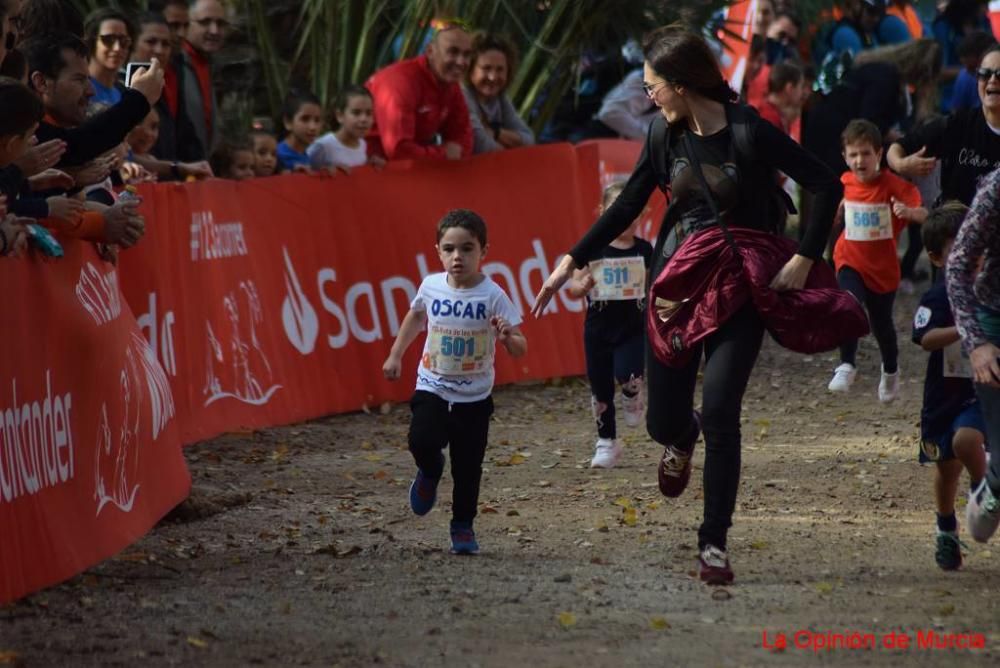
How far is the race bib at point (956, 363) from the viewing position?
277 inches

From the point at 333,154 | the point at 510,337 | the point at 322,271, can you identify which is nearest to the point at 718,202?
the point at 510,337

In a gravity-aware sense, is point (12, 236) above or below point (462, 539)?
above

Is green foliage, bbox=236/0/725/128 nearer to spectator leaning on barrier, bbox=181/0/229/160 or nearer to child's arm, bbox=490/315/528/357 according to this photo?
spectator leaning on barrier, bbox=181/0/229/160

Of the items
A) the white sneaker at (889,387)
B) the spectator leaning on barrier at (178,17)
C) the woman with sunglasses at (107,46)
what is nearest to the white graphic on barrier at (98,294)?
the woman with sunglasses at (107,46)

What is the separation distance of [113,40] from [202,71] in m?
1.93

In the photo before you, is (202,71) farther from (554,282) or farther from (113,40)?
(554,282)

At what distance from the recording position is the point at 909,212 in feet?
37.7

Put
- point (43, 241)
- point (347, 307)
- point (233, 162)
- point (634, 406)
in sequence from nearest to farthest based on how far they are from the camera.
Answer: point (43, 241), point (634, 406), point (233, 162), point (347, 307)

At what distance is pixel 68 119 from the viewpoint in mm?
8039

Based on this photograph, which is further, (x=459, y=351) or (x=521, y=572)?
(x=459, y=351)

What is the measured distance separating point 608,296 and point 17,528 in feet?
14.8

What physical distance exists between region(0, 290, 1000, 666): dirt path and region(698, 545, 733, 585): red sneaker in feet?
0.29

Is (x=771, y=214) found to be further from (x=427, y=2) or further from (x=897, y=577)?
(x=427, y=2)

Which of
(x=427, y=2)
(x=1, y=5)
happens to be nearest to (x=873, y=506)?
(x=1, y=5)
